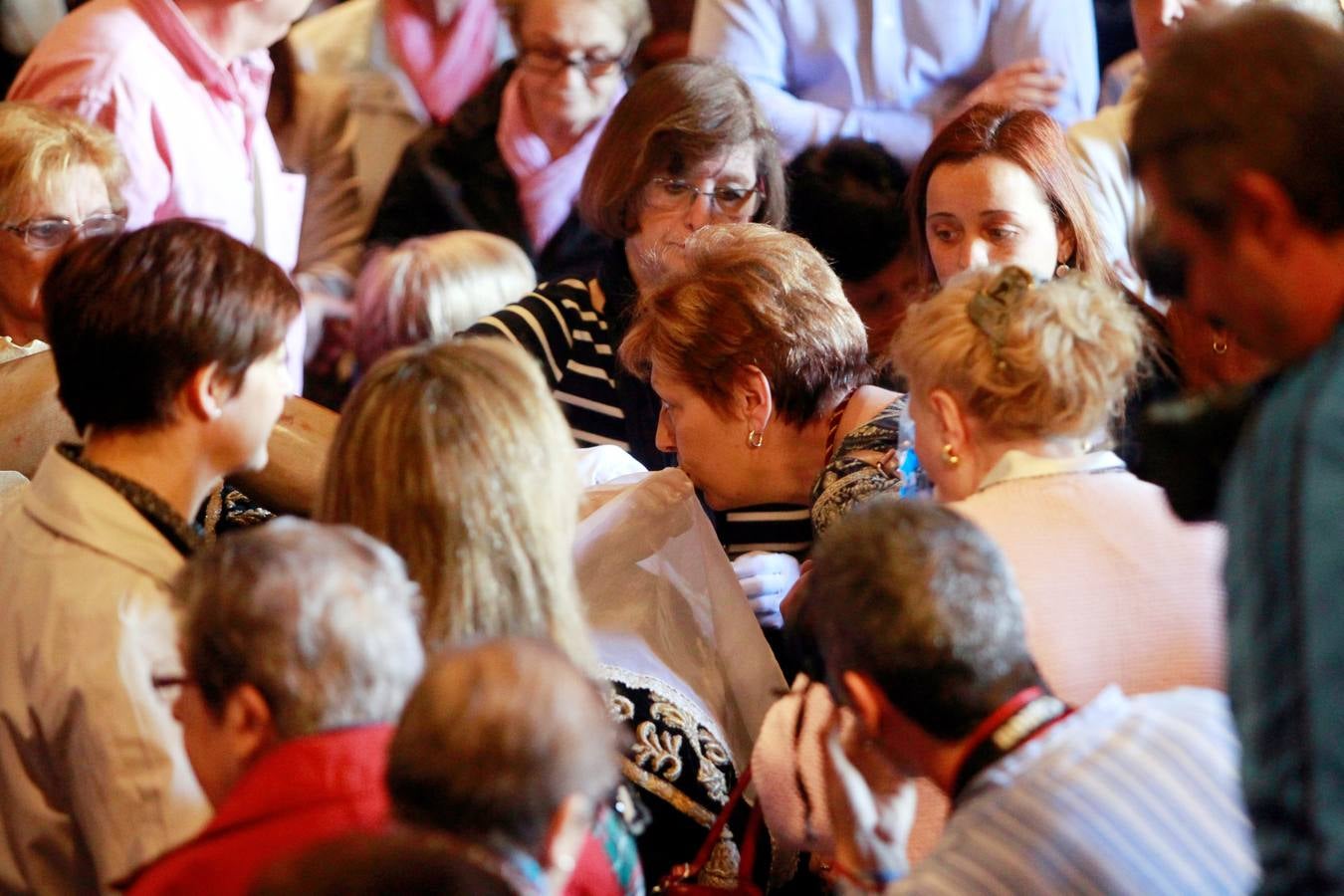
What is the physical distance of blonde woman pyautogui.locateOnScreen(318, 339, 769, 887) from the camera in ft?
6.09

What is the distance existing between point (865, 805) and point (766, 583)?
0.86 meters

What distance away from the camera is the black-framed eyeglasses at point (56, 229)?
9.86ft

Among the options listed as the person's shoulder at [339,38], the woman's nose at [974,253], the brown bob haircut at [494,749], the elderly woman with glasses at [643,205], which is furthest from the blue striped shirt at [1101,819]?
the person's shoulder at [339,38]

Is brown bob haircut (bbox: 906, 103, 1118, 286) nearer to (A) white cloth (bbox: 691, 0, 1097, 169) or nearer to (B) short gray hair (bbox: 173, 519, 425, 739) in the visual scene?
(A) white cloth (bbox: 691, 0, 1097, 169)

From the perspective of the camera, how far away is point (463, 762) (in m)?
1.37

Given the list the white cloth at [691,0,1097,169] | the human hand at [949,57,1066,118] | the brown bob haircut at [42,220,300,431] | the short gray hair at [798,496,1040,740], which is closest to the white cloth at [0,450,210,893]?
the brown bob haircut at [42,220,300,431]

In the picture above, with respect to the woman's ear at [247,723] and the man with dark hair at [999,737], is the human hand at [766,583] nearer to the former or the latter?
the man with dark hair at [999,737]

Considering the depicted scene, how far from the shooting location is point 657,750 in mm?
2219

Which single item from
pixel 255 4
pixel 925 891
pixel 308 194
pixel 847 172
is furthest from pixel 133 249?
pixel 308 194

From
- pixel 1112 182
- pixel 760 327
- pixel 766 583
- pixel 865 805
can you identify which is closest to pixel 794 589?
pixel 766 583

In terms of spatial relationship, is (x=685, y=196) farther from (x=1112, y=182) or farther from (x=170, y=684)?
(x=170, y=684)

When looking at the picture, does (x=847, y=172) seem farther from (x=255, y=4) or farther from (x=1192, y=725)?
(x=1192, y=725)

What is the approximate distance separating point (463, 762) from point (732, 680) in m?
1.17

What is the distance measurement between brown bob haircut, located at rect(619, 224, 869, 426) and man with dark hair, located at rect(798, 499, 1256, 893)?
1075 millimetres
